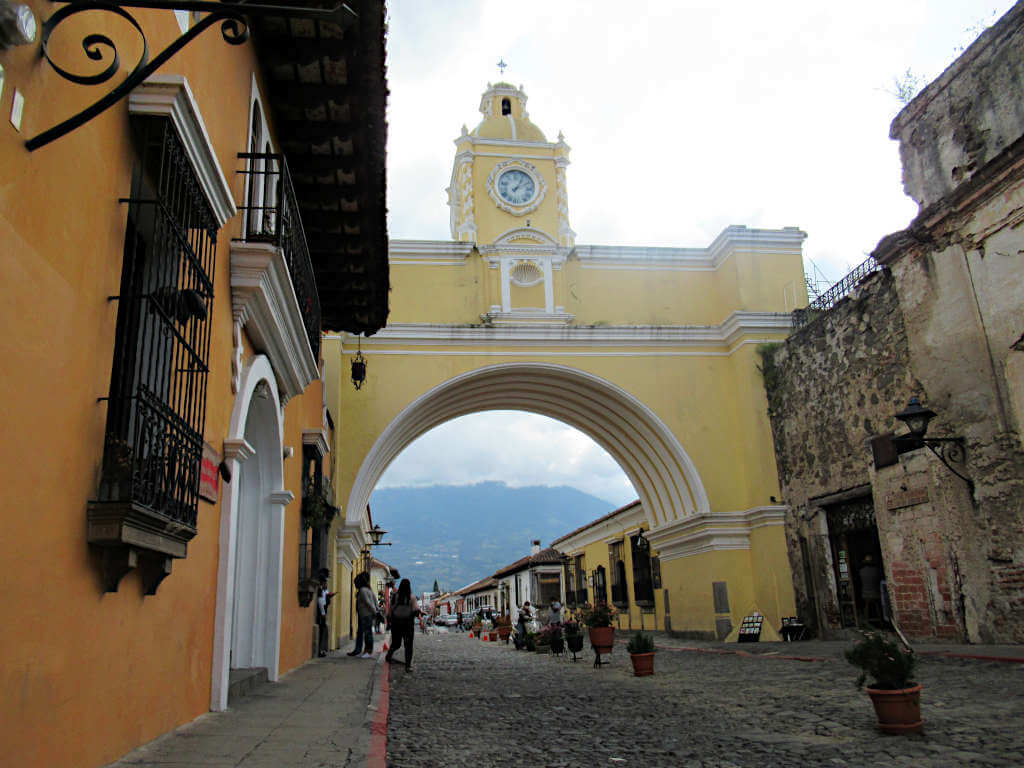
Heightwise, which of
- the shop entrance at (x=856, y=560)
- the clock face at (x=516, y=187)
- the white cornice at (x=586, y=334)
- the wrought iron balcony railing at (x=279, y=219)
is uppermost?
the clock face at (x=516, y=187)

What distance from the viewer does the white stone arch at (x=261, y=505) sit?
555 centimetres

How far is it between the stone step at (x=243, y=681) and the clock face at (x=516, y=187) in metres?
14.6

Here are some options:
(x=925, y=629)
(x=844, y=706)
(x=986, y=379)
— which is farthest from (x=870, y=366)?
(x=844, y=706)

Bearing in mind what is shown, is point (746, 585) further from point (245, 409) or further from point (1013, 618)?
point (245, 409)

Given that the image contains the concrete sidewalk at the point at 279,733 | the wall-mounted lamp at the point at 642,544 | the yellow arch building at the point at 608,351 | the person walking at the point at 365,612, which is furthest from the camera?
the wall-mounted lamp at the point at 642,544

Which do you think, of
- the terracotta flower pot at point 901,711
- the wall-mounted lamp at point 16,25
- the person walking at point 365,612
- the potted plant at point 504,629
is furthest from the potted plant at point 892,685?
the potted plant at point 504,629

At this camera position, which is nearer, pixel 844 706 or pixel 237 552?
pixel 844 706

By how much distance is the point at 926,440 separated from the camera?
421 inches

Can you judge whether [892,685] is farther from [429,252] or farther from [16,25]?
[429,252]

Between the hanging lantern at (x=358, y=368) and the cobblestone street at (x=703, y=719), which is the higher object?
the hanging lantern at (x=358, y=368)

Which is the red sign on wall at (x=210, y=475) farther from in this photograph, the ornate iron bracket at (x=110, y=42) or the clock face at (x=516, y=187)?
the clock face at (x=516, y=187)

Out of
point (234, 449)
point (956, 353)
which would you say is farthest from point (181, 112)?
point (956, 353)

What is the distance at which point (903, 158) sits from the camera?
12.0 metres

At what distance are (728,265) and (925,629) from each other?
998 cm
